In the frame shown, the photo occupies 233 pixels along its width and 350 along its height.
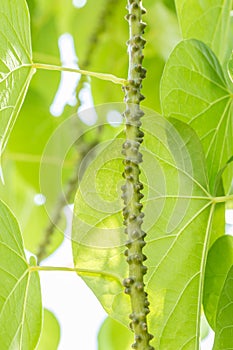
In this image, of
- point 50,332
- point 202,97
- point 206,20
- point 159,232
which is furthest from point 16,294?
point 50,332

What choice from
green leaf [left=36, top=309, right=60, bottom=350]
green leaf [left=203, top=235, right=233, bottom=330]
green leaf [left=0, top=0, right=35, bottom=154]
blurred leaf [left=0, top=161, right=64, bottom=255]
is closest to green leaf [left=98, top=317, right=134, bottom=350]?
green leaf [left=36, top=309, right=60, bottom=350]

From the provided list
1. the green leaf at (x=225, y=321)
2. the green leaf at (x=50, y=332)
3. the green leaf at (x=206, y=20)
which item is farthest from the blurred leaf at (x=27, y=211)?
the green leaf at (x=225, y=321)

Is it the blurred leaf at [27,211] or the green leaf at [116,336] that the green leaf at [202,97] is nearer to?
the green leaf at [116,336]

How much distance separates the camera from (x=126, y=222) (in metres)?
0.57

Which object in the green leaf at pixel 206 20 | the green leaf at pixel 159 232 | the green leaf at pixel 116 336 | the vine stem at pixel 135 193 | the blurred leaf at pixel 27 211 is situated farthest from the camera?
the blurred leaf at pixel 27 211

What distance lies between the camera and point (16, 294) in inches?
25.4

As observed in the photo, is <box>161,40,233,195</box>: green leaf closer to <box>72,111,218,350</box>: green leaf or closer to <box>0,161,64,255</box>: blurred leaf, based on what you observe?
<box>72,111,218,350</box>: green leaf

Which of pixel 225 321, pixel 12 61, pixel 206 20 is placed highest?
pixel 206 20

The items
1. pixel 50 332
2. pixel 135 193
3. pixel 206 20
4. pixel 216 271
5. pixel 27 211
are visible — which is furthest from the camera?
pixel 27 211

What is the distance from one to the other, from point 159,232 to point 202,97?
0.15 metres

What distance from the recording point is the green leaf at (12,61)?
0.62m

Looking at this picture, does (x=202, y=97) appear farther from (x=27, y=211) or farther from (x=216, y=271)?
(x=27, y=211)

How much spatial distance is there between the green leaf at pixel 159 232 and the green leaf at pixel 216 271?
0.03 m

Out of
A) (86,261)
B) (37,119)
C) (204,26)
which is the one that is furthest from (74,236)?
(37,119)
